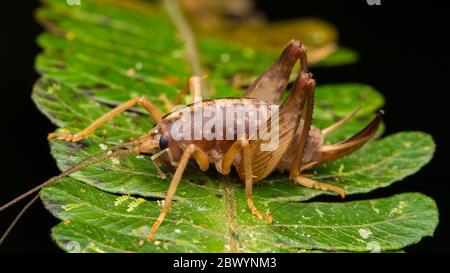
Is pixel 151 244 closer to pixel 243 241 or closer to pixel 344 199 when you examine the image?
pixel 243 241

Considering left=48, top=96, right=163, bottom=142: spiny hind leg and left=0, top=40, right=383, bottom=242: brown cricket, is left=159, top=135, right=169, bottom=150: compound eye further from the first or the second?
left=48, top=96, right=163, bottom=142: spiny hind leg

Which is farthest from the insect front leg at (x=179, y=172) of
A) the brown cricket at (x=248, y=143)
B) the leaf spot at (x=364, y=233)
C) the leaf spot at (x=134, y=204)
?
the leaf spot at (x=364, y=233)

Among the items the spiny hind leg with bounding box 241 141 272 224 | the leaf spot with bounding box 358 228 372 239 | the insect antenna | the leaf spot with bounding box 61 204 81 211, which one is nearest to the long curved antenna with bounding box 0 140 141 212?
the insect antenna

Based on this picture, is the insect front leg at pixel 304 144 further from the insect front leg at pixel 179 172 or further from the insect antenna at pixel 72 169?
the insect antenna at pixel 72 169

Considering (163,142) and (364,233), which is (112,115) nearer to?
(163,142)

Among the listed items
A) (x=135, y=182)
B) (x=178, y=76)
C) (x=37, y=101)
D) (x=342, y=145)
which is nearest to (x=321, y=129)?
(x=342, y=145)

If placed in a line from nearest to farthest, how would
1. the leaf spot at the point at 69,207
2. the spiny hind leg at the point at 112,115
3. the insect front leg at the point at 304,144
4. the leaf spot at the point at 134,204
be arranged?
the leaf spot at the point at 69,207 < the leaf spot at the point at 134,204 < the spiny hind leg at the point at 112,115 < the insect front leg at the point at 304,144
